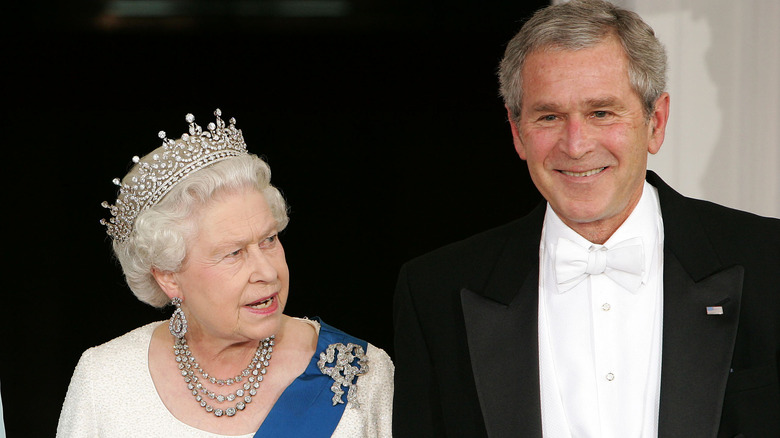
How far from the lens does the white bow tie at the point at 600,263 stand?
2092mm

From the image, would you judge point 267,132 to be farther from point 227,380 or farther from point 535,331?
point 535,331

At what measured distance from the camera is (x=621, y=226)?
2.16 metres

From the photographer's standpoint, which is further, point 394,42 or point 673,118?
point 394,42

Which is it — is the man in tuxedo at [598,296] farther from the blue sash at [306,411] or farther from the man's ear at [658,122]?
the blue sash at [306,411]

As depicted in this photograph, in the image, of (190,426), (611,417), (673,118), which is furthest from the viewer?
(673,118)

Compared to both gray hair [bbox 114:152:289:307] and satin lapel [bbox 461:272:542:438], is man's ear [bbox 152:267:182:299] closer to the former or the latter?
gray hair [bbox 114:152:289:307]

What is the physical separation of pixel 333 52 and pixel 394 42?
0.24 m

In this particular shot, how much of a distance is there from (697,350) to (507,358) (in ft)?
1.18

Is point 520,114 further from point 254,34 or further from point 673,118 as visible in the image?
point 254,34

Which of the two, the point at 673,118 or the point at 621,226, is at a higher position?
the point at 673,118

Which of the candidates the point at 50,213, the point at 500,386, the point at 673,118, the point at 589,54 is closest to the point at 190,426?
the point at 500,386

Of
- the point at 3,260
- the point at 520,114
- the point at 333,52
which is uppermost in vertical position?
the point at 333,52

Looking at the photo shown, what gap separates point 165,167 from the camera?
2.52 metres

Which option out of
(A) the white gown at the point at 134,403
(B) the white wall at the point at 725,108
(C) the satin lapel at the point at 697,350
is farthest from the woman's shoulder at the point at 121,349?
(B) the white wall at the point at 725,108
